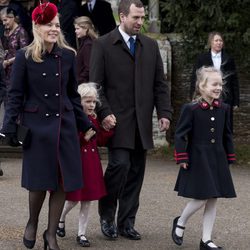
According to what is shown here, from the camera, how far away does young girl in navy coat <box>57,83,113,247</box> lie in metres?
7.06

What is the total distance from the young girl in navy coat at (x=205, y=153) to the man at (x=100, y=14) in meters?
5.23

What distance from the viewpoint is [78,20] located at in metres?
10.7

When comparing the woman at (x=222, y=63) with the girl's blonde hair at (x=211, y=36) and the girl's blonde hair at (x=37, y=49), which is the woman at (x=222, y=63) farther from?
the girl's blonde hair at (x=37, y=49)

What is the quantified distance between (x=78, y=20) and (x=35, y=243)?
168 inches

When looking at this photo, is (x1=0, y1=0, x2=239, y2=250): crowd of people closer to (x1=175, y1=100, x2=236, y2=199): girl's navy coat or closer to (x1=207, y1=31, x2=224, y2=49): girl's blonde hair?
(x1=175, y1=100, x2=236, y2=199): girl's navy coat

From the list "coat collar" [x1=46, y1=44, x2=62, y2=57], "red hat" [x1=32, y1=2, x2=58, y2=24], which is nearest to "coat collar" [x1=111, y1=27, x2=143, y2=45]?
"coat collar" [x1=46, y1=44, x2=62, y2=57]

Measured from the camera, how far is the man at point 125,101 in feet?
23.6

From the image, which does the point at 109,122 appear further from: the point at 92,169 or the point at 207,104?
the point at 207,104

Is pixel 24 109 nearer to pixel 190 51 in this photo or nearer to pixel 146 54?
pixel 146 54

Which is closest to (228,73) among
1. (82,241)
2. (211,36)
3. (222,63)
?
(222,63)

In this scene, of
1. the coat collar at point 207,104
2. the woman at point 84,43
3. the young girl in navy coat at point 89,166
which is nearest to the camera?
the coat collar at point 207,104

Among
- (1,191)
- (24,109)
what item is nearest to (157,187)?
(1,191)

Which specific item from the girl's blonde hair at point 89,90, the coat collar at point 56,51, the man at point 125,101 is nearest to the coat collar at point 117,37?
the man at point 125,101

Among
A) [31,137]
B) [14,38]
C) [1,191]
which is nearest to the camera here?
[31,137]
